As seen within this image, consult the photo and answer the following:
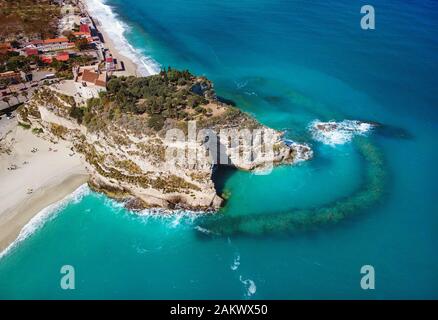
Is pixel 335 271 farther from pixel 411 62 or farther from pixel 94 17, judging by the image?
pixel 94 17

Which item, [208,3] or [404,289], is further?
[208,3]

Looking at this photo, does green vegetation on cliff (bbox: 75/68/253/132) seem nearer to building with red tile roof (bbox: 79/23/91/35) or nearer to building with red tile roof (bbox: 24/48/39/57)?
building with red tile roof (bbox: 24/48/39/57)

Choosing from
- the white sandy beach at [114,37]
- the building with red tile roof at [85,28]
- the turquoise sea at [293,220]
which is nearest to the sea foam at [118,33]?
the white sandy beach at [114,37]

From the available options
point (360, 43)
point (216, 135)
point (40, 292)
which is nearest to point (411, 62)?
point (360, 43)

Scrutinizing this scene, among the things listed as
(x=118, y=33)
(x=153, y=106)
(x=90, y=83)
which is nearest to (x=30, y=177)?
(x=90, y=83)

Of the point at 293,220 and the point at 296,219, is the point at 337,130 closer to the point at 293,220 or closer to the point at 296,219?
the point at 296,219

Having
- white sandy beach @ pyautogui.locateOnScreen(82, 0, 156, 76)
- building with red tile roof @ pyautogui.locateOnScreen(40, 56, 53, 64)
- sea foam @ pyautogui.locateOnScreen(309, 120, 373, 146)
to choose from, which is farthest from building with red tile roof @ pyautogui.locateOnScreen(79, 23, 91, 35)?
sea foam @ pyautogui.locateOnScreen(309, 120, 373, 146)
